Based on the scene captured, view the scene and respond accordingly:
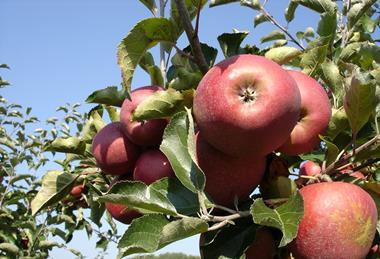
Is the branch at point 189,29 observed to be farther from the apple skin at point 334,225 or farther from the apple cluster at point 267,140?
the apple skin at point 334,225

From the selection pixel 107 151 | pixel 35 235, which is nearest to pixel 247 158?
pixel 107 151

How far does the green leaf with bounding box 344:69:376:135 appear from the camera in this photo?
1260 mm

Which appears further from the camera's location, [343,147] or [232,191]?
[343,147]

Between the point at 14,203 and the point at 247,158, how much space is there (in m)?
4.01

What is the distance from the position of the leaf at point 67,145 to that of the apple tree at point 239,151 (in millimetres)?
281

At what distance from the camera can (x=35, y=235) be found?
4.42m

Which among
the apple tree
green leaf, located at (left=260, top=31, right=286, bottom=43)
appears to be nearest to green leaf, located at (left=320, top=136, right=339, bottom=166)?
the apple tree

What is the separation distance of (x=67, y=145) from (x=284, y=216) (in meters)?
1.03

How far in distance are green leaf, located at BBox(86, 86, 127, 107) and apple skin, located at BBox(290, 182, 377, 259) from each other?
0.76 meters

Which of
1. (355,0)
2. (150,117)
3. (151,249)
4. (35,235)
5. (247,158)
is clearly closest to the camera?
(151,249)

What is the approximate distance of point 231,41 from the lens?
155 cm

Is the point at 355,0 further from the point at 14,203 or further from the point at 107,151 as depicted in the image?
the point at 14,203

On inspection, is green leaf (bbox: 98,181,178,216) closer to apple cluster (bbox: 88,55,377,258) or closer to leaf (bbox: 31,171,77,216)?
apple cluster (bbox: 88,55,377,258)

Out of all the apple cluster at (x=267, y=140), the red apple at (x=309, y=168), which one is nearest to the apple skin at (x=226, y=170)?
the apple cluster at (x=267, y=140)
